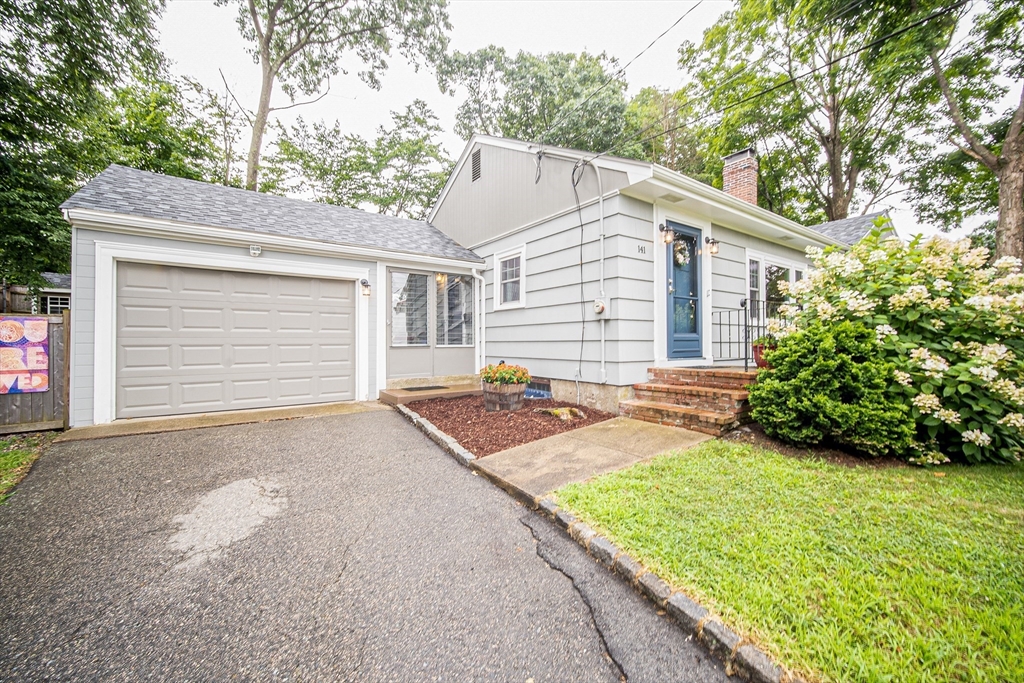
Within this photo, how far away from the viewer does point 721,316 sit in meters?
6.84

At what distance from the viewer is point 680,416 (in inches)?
181

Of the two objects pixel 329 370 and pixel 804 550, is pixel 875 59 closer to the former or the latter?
pixel 804 550

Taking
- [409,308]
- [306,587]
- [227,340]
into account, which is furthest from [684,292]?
[227,340]

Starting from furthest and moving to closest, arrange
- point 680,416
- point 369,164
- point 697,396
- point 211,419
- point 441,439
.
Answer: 1. point 369,164
2. point 211,419
3. point 697,396
4. point 680,416
5. point 441,439

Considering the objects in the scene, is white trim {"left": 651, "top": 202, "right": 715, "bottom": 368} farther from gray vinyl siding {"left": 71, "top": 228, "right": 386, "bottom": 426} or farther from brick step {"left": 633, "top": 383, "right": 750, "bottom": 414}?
gray vinyl siding {"left": 71, "top": 228, "right": 386, "bottom": 426}

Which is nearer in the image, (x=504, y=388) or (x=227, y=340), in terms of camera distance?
(x=504, y=388)

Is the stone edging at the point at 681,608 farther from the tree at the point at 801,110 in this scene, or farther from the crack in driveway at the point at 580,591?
the tree at the point at 801,110

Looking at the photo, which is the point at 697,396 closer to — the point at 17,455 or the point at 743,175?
the point at 743,175

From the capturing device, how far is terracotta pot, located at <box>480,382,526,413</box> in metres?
5.59

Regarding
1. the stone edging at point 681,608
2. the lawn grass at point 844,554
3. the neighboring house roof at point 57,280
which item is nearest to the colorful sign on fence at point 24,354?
the stone edging at point 681,608

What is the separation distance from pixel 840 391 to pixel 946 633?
256 cm

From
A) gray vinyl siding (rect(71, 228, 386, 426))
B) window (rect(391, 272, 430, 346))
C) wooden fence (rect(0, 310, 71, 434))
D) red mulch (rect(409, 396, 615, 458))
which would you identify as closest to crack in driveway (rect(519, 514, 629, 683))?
red mulch (rect(409, 396, 615, 458))

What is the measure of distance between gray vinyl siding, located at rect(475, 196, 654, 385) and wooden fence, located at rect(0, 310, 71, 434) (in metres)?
6.30

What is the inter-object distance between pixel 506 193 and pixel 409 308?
3013 millimetres
